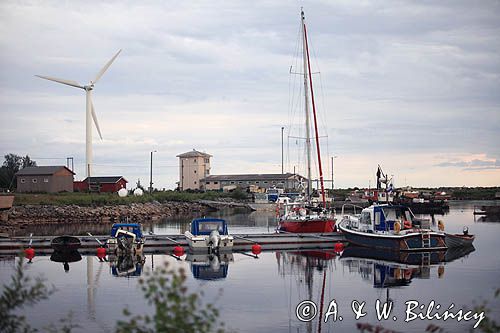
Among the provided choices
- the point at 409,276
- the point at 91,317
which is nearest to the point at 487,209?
the point at 409,276

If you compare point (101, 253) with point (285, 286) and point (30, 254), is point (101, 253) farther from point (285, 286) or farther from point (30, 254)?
point (285, 286)

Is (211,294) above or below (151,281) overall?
below

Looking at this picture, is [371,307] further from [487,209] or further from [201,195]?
[201,195]

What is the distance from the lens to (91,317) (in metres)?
23.3

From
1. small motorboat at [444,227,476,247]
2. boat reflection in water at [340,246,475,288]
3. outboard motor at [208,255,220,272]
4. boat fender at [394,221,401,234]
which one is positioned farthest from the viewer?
small motorboat at [444,227,476,247]

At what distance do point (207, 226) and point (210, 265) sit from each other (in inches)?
300

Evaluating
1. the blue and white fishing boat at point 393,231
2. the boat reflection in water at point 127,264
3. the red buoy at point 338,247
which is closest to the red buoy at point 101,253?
the boat reflection in water at point 127,264

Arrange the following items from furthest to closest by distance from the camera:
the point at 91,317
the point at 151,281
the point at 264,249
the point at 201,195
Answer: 1. the point at 201,195
2. the point at 264,249
3. the point at 91,317
4. the point at 151,281

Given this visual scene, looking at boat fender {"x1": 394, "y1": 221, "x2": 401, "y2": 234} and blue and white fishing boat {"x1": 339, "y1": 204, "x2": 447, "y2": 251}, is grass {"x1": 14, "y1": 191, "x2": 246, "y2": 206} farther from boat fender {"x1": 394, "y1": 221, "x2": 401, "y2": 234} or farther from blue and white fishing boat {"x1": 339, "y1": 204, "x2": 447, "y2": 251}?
boat fender {"x1": 394, "y1": 221, "x2": 401, "y2": 234}

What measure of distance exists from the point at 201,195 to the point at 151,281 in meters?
109
